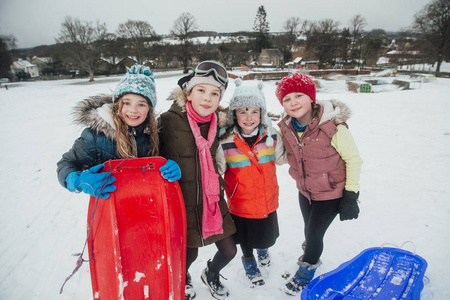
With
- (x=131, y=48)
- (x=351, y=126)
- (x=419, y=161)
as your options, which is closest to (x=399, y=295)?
(x=419, y=161)

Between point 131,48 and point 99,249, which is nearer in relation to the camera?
point 99,249

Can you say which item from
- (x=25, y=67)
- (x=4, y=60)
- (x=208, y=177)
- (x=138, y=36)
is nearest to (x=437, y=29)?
(x=208, y=177)

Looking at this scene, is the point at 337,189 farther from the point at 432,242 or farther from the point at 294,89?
the point at 432,242

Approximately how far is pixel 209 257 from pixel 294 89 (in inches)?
83.4

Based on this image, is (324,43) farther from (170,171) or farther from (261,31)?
(170,171)

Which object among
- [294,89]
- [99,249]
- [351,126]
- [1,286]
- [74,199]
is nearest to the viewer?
[99,249]

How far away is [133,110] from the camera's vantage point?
173 cm

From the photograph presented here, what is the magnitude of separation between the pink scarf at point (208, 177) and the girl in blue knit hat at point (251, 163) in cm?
21

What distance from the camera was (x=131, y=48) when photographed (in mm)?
45812

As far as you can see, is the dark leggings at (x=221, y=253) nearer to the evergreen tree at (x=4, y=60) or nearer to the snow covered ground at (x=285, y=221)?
the snow covered ground at (x=285, y=221)

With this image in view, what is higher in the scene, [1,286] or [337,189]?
[337,189]

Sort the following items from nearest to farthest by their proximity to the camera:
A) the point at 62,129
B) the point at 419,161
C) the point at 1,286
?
1. the point at 1,286
2. the point at 419,161
3. the point at 62,129

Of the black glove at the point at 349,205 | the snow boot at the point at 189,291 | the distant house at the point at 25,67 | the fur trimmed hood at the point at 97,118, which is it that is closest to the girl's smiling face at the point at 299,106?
the black glove at the point at 349,205

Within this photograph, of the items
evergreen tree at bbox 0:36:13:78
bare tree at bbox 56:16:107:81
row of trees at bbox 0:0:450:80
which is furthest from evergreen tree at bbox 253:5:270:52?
evergreen tree at bbox 0:36:13:78
